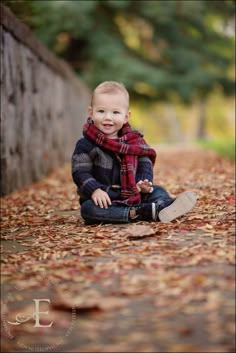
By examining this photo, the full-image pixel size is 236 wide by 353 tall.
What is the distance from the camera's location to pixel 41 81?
7.60 m

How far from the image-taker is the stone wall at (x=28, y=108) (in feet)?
18.5

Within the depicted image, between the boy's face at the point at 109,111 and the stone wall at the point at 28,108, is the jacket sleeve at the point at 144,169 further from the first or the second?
the stone wall at the point at 28,108

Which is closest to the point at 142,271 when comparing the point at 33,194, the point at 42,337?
the point at 42,337

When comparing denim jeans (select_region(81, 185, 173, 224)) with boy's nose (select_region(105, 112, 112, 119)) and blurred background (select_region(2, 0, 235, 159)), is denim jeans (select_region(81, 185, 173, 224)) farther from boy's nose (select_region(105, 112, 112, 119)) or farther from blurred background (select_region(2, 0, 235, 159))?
blurred background (select_region(2, 0, 235, 159))

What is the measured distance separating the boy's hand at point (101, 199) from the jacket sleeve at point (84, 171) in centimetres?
Result: 6

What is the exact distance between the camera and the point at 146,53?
1533 centimetres

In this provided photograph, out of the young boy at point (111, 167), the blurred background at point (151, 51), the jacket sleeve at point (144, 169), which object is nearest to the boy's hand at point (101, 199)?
the young boy at point (111, 167)

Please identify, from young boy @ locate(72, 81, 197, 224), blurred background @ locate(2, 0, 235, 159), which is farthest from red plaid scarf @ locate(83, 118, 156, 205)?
blurred background @ locate(2, 0, 235, 159)

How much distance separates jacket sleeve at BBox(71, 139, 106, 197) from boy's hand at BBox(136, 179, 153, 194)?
0.83 ft

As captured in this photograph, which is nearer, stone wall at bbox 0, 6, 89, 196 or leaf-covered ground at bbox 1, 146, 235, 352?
leaf-covered ground at bbox 1, 146, 235, 352

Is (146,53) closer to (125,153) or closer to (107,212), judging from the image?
(125,153)

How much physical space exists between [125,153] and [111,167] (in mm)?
148

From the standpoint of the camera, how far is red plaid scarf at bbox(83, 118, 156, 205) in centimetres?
389

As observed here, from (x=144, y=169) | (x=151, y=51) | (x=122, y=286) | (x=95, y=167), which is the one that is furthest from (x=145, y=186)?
(x=151, y=51)
